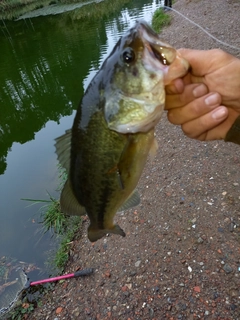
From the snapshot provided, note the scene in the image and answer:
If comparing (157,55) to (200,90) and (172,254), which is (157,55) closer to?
(200,90)

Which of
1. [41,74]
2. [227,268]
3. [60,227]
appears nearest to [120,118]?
[227,268]

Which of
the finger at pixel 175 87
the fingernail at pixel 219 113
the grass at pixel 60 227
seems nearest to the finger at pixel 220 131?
the fingernail at pixel 219 113

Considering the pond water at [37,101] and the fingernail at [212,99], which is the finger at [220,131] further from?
the pond water at [37,101]

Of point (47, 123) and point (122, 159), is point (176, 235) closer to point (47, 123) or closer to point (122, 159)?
point (122, 159)

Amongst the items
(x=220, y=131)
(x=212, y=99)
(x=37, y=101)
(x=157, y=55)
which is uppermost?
(x=157, y=55)

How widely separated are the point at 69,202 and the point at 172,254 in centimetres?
219

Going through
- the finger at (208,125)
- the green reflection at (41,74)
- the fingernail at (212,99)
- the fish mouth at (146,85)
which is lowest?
the green reflection at (41,74)

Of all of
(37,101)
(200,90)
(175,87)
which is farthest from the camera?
(37,101)

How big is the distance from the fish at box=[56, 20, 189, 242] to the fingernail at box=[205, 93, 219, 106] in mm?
374

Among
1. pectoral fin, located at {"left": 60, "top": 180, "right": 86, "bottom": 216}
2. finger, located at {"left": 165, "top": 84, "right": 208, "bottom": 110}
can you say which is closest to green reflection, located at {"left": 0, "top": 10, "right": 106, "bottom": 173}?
pectoral fin, located at {"left": 60, "top": 180, "right": 86, "bottom": 216}

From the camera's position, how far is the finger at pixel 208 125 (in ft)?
6.49

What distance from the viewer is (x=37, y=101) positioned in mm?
14062

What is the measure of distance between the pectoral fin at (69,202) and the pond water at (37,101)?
313 cm

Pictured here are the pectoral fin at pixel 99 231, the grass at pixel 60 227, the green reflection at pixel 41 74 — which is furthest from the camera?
the green reflection at pixel 41 74
